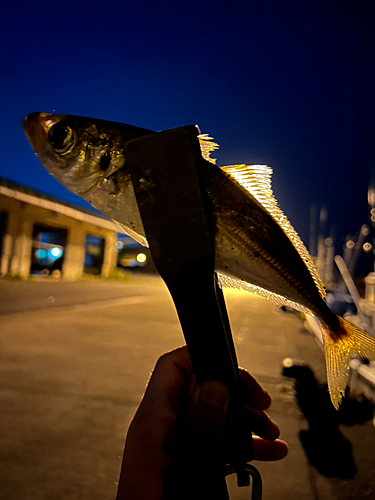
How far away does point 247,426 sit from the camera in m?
1.20

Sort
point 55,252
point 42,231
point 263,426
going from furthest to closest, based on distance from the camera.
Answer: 1. point 55,252
2. point 42,231
3. point 263,426

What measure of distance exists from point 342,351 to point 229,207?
0.97 metres

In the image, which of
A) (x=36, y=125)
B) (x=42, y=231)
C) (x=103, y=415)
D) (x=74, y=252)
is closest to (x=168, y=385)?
(x=36, y=125)

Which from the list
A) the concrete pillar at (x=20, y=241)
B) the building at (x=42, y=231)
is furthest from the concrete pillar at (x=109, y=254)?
the concrete pillar at (x=20, y=241)

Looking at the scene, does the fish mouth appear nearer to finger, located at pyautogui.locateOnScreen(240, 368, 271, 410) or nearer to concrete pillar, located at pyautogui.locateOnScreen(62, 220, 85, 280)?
finger, located at pyautogui.locateOnScreen(240, 368, 271, 410)

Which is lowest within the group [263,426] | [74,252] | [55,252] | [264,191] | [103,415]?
[103,415]

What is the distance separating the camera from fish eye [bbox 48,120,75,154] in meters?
1.26

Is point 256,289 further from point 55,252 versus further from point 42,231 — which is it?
point 55,252

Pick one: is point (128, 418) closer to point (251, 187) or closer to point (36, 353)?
point (36, 353)

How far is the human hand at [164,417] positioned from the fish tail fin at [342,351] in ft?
1.43

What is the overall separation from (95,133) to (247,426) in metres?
1.37

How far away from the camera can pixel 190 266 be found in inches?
43.5

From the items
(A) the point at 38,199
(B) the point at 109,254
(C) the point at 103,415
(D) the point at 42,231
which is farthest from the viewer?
(B) the point at 109,254

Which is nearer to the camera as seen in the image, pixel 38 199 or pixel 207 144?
pixel 207 144
